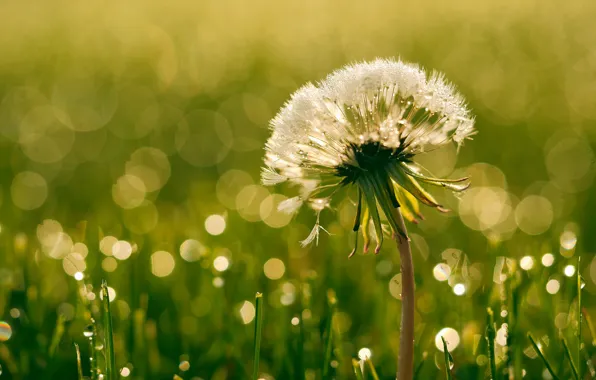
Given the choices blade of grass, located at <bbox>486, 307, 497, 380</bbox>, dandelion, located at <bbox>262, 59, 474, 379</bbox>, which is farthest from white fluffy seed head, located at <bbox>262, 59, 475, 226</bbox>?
blade of grass, located at <bbox>486, 307, 497, 380</bbox>

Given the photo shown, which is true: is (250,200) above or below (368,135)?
above

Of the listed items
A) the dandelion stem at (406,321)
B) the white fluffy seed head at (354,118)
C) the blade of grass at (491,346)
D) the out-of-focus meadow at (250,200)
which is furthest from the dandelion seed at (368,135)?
the out-of-focus meadow at (250,200)

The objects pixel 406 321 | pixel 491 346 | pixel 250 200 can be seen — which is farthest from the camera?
pixel 250 200

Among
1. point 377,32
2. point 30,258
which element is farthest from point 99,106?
point 30,258

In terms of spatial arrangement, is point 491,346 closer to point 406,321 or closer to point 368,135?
point 406,321

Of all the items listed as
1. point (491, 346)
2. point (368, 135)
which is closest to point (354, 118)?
point (368, 135)

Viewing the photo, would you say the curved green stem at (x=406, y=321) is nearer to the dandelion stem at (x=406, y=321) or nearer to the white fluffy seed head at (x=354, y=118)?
the dandelion stem at (x=406, y=321)
